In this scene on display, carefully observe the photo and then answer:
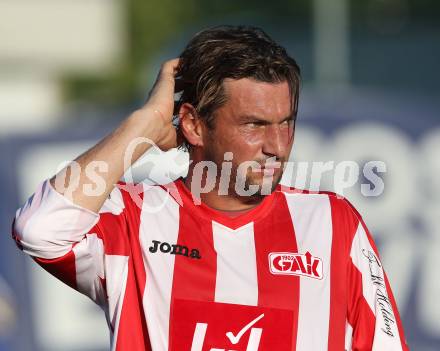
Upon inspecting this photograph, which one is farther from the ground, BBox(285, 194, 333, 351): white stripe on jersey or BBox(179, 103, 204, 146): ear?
BBox(179, 103, 204, 146): ear

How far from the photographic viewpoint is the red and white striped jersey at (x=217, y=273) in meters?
3.55

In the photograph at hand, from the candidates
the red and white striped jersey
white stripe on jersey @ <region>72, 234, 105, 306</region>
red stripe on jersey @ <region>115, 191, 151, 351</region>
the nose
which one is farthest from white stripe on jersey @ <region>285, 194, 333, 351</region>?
white stripe on jersey @ <region>72, 234, 105, 306</region>

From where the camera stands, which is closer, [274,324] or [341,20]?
[274,324]

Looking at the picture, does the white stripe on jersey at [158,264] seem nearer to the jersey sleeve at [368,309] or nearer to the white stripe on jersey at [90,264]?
the white stripe on jersey at [90,264]

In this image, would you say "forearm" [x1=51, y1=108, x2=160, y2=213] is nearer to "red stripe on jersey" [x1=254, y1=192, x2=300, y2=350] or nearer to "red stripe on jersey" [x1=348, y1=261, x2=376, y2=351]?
"red stripe on jersey" [x1=254, y1=192, x2=300, y2=350]

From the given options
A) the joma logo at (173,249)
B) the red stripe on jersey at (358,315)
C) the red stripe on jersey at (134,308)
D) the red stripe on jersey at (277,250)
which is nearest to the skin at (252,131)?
the red stripe on jersey at (277,250)

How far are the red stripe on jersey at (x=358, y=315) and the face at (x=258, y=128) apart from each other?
1.43 ft

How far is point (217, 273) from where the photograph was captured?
3.66 metres

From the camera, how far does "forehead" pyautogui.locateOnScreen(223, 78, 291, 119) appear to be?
12.1 ft

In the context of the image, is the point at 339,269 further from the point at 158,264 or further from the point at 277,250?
the point at 158,264

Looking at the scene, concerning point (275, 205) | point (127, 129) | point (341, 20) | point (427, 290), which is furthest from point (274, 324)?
point (341, 20)

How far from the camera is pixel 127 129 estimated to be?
364cm

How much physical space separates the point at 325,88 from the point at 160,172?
844 cm

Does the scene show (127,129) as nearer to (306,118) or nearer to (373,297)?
(373,297)
